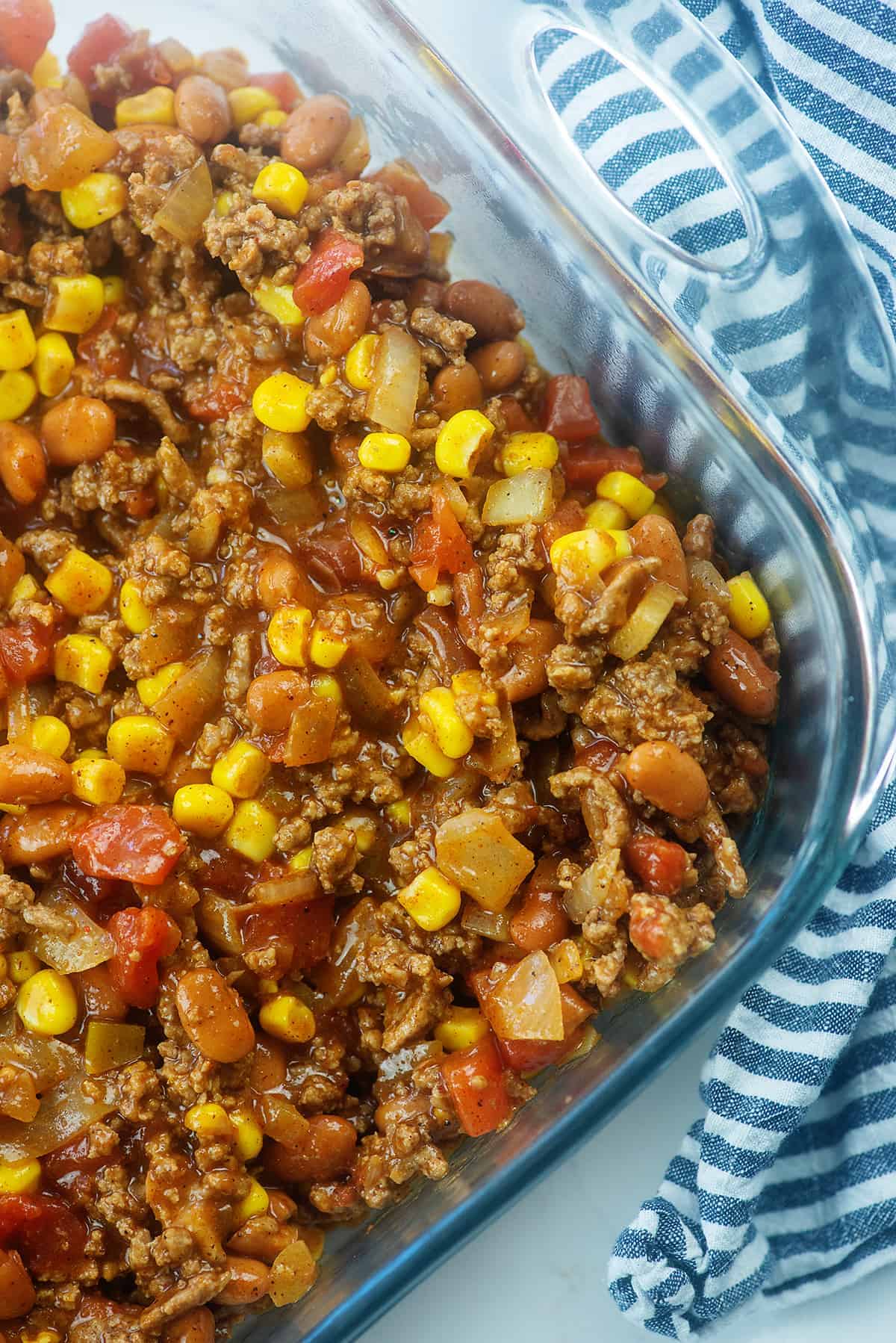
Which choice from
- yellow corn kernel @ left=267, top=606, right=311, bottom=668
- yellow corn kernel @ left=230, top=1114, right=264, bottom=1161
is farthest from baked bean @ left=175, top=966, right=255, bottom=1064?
yellow corn kernel @ left=267, top=606, right=311, bottom=668

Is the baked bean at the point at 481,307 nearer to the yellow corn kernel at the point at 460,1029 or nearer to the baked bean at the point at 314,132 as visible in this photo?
the baked bean at the point at 314,132

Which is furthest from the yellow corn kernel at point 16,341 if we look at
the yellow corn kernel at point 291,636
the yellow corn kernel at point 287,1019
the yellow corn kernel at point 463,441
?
the yellow corn kernel at point 287,1019

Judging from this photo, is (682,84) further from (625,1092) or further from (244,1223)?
(244,1223)

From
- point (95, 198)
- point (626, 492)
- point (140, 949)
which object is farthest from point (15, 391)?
point (626, 492)

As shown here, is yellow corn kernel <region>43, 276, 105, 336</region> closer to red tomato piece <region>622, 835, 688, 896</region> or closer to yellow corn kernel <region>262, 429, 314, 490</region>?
yellow corn kernel <region>262, 429, 314, 490</region>

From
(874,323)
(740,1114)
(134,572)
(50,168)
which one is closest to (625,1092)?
(740,1114)

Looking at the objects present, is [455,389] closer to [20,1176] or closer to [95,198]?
[95,198]
